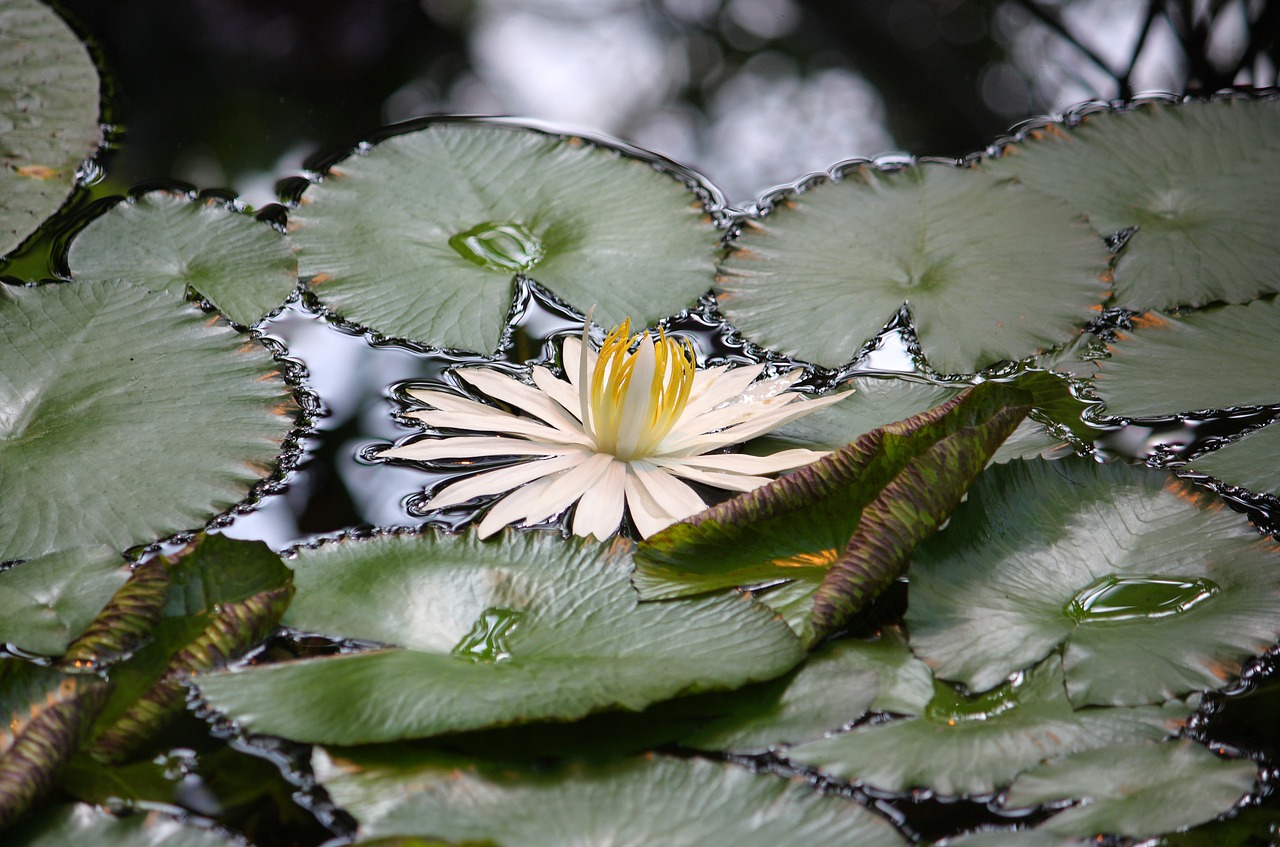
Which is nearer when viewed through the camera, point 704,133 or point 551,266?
point 551,266

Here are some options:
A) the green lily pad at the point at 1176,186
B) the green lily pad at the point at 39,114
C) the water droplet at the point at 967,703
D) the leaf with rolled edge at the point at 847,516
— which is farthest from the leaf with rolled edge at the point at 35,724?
the green lily pad at the point at 1176,186

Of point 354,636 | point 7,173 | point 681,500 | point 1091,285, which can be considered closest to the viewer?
point 354,636

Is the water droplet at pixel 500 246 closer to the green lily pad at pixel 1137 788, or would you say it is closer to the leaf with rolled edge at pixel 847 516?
the leaf with rolled edge at pixel 847 516

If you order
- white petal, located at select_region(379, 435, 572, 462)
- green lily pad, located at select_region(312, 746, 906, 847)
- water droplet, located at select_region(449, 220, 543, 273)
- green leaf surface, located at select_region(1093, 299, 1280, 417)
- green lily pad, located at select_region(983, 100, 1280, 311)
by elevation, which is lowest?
green lily pad, located at select_region(312, 746, 906, 847)

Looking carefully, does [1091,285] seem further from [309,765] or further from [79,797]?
[79,797]

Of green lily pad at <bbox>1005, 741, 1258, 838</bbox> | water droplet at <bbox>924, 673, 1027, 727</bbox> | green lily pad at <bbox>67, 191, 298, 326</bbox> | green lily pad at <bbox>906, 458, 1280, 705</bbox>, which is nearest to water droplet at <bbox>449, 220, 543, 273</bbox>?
green lily pad at <bbox>67, 191, 298, 326</bbox>

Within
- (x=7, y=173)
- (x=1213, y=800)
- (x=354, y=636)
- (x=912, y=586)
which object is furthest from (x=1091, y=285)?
(x=7, y=173)

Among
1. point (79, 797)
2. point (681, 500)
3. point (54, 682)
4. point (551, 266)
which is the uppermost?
point (551, 266)

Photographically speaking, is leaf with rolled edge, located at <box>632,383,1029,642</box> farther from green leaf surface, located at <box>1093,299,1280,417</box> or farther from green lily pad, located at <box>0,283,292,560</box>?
green lily pad, located at <box>0,283,292,560</box>
